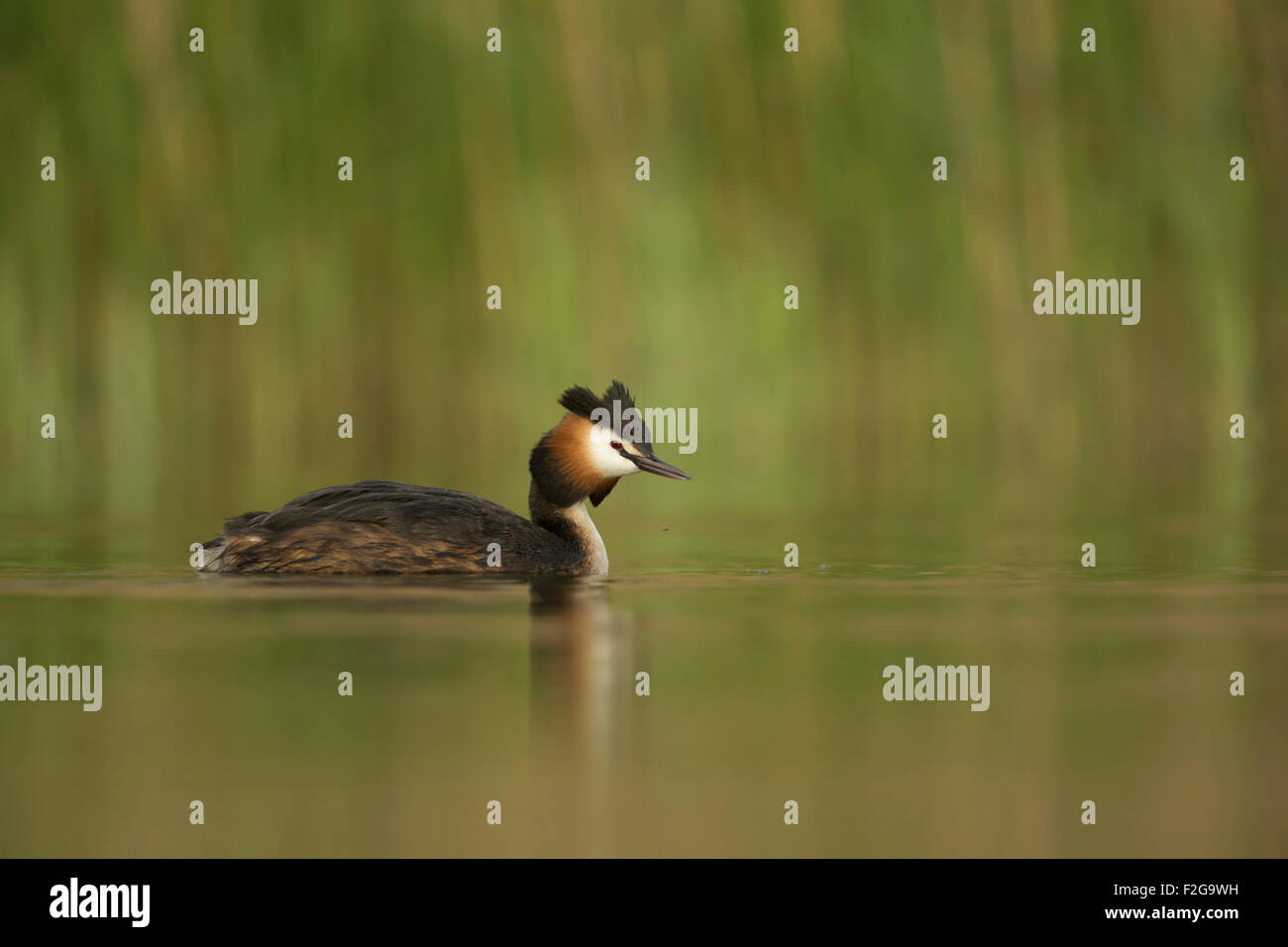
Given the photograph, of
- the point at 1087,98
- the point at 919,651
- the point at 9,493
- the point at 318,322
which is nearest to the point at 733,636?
the point at 919,651

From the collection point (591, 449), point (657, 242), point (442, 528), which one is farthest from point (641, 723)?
point (657, 242)

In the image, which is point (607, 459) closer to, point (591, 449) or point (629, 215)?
point (591, 449)

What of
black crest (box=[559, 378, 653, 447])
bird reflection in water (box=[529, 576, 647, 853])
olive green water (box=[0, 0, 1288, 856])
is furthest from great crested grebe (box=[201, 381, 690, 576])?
olive green water (box=[0, 0, 1288, 856])

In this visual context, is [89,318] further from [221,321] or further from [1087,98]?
[1087,98]

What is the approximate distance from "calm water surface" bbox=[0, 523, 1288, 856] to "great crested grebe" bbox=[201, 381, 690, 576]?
1.53ft

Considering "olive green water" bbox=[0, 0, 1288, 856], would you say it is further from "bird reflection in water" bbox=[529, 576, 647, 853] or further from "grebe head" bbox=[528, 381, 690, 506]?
"bird reflection in water" bbox=[529, 576, 647, 853]

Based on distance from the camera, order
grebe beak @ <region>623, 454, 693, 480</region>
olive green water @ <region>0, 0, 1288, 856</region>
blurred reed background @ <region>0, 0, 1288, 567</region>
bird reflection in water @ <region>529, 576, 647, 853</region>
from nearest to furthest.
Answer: bird reflection in water @ <region>529, 576, 647, 853</region>
grebe beak @ <region>623, 454, 693, 480</region>
olive green water @ <region>0, 0, 1288, 856</region>
blurred reed background @ <region>0, 0, 1288, 567</region>

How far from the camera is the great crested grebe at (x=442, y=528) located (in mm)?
8594

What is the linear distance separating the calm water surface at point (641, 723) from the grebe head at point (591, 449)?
1000 millimetres

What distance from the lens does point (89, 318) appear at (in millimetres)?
16172

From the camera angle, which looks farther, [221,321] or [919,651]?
Result: [221,321]

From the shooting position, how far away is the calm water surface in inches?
164

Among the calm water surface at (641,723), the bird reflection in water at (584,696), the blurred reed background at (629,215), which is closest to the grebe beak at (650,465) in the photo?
the calm water surface at (641,723)

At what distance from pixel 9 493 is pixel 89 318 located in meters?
3.44
